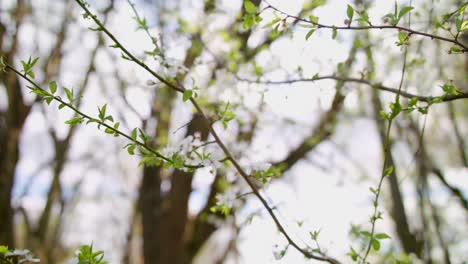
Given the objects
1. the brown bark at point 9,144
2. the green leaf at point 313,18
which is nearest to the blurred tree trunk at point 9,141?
the brown bark at point 9,144

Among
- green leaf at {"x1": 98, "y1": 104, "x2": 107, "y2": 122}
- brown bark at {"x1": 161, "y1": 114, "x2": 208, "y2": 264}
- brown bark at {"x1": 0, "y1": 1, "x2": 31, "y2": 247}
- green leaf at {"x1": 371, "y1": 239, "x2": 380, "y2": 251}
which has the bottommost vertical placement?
green leaf at {"x1": 371, "y1": 239, "x2": 380, "y2": 251}

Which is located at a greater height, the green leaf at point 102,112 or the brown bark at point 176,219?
the brown bark at point 176,219

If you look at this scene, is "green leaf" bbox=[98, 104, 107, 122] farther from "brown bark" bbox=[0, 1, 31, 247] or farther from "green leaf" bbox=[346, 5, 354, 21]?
"brown bark" bbox=[0, 1, 31, 247]

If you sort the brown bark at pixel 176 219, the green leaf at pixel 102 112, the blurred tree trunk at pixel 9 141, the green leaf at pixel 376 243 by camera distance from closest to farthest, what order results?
the green leaf at pixel 102 112 → the green leaf at pixel 376 243 → the brown bark at pixel 176 219 → the blurred tree trunk at pixel 9 141

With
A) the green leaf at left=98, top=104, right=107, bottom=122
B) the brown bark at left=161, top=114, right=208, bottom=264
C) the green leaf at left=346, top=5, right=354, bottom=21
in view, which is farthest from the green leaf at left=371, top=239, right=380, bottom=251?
the brown bark at left=161, top=114, right=208, bottom=264

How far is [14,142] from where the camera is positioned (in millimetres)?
3869

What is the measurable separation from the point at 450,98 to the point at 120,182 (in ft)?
25.6

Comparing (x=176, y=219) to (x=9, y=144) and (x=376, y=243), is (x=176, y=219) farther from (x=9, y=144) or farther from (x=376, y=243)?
(x=376, y=243)

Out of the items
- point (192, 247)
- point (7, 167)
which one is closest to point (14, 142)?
point (7, 167)

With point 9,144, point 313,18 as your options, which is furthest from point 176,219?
point 313,18

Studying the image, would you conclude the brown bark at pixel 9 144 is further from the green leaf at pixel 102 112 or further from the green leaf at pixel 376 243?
the green leaf at pixel 376 243

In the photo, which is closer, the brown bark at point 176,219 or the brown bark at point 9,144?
the brown bark at point 176,219

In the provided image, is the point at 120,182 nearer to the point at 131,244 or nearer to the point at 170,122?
the point at 131,244

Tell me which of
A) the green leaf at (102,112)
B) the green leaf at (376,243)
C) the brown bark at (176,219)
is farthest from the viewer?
the brown bark at (176,219)
